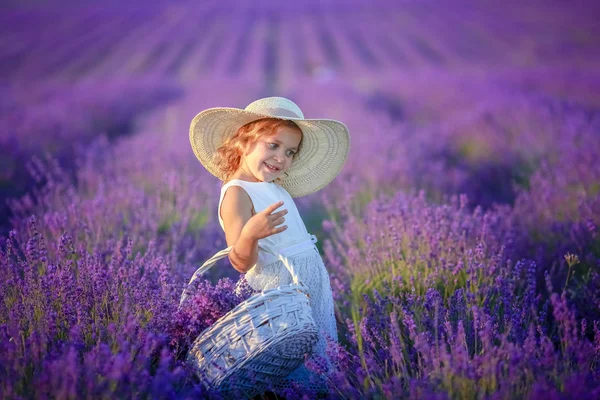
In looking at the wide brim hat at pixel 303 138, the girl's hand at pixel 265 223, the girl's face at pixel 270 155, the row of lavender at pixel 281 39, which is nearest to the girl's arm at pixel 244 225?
the girl's hand at pixel 265 223

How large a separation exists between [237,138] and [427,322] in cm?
98

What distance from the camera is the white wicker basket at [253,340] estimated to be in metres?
1.71

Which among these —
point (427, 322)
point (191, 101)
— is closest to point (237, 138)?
point (427, 322)

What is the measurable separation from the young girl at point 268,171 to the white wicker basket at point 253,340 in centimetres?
18

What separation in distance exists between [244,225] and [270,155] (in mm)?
306

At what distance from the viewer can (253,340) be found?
5.63 ft

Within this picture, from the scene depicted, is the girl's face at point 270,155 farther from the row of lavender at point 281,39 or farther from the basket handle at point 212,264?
the row of lavender at point 281,39

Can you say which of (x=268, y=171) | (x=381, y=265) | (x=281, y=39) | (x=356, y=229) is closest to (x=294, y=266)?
(x=268, y=171)

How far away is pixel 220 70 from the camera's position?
47.3 ft

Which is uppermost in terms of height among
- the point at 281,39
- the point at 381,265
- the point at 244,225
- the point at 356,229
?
the point at 281,39

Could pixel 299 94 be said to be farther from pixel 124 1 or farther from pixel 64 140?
pixel 124 1

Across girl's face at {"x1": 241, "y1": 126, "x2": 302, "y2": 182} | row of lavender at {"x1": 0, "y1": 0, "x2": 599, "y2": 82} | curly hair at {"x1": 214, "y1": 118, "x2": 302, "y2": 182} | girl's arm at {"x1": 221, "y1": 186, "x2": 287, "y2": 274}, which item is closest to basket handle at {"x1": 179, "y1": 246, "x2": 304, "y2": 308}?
girl's arm at {"x1": 221, "y1": 186, "x2": 287, "y2": 274}

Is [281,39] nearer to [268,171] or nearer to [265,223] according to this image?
[268,171]

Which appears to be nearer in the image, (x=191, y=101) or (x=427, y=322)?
(x=427, y=322)
